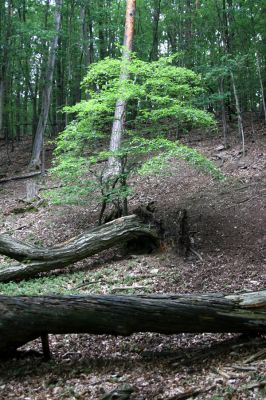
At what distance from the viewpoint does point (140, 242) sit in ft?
32.3

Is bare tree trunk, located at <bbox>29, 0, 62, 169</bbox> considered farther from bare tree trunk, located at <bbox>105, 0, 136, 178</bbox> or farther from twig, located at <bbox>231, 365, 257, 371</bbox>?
twig, located at <bbox>231, 365, 257, 371</bbox>

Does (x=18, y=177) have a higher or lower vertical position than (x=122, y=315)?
higher

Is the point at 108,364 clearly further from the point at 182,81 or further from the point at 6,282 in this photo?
the point at 182,81

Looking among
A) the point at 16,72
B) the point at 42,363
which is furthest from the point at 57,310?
the point at 16,72

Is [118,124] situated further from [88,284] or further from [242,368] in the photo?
[242,368]

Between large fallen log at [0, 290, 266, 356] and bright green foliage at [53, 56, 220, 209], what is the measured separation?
4406 millimetres

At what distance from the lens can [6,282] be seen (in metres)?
8.68

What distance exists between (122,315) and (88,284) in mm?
3402

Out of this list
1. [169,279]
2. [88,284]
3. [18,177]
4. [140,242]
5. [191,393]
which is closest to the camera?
[191,393]

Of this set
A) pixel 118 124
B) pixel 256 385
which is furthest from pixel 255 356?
pixel 118 124

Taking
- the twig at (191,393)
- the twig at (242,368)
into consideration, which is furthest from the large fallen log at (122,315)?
the twig at (191,393)

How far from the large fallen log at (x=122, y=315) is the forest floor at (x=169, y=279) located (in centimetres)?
37

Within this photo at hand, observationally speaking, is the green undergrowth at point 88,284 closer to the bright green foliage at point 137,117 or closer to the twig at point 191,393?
the bright green foliage at point 137,117

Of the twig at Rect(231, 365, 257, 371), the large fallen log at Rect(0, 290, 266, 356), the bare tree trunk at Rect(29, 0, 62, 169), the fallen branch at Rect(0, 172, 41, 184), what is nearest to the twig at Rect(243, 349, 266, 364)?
the twig at Rect(231, 365, 257, 371)
